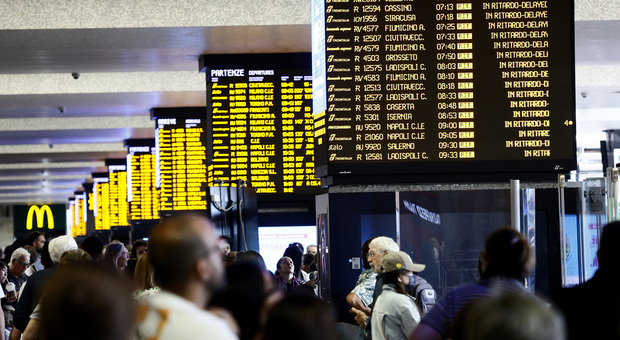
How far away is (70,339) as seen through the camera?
208cm

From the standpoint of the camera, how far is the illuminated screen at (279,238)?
14016mm

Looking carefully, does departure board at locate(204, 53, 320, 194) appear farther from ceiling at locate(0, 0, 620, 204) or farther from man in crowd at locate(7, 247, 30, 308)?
man in crowd at locate(7, 247, 30, 308)

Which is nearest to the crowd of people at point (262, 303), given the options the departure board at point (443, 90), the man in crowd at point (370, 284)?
the man in crowd at point (370, 284)

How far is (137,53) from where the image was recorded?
42.7 feet

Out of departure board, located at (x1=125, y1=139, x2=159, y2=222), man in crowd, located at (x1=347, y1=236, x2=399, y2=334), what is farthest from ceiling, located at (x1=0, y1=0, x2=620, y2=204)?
man in crowd, located at (x1=347, y1=236, x2=399, y2=334)

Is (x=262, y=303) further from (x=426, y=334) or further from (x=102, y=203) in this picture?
(x=102, y=203)

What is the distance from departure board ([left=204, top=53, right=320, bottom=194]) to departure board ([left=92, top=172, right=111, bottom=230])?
593 inches

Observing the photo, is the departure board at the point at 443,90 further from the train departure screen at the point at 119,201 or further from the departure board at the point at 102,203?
the departure board at the point at 102,203

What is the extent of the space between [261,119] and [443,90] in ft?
19.1

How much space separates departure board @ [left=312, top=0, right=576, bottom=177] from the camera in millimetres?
7520

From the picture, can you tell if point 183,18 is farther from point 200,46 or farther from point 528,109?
point 528,109

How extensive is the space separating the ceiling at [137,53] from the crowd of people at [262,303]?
637 centimetres

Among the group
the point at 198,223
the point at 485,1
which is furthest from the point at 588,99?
the point at 198,223

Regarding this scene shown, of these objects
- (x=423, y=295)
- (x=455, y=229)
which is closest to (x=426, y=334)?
(x=423, y=295)
